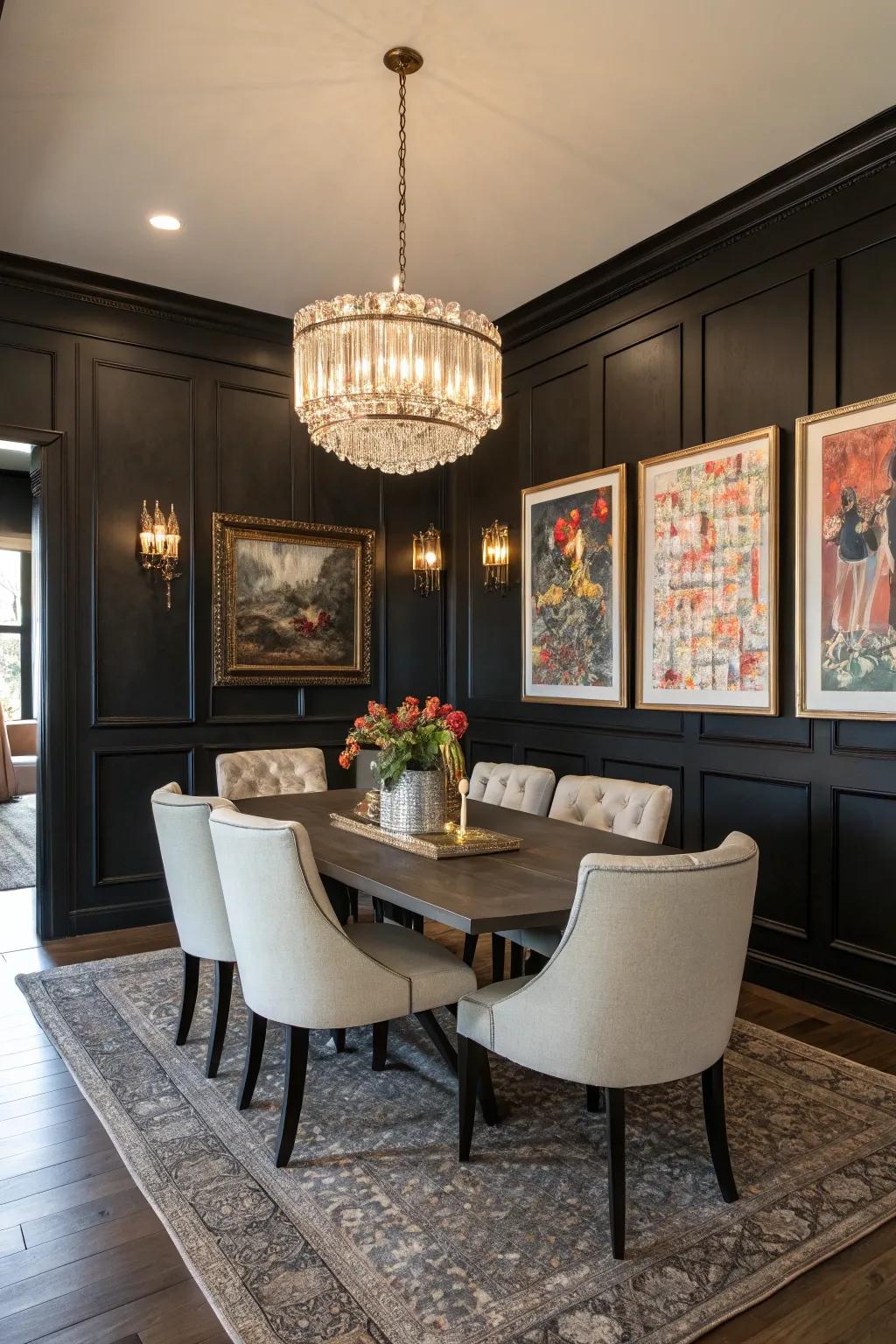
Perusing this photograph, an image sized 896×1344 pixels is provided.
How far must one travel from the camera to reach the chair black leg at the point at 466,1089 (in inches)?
94.0

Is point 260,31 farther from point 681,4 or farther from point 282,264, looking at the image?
point 282,264

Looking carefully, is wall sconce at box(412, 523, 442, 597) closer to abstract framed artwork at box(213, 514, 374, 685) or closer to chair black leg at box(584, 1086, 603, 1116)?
abstract framed artwork at box(213, 514, 374, 685)

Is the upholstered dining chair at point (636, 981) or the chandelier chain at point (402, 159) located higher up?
the chandelier chain at point (402, 159)

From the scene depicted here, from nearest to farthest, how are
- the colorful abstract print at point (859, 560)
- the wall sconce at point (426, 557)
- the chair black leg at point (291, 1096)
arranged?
the chair black leg at point (291, 1096) < the colorful abstract print at point (859, 560) < the wall sconce at point (426, 557)

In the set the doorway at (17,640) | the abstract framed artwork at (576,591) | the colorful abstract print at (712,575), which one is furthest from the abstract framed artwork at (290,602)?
the doorway at (17,640)

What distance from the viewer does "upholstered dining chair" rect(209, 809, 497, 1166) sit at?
2.28 metres

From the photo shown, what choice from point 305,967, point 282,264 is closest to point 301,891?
point 305,967

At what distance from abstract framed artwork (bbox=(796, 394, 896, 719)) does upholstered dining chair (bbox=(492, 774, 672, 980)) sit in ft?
2.61

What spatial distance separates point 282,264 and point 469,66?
5.59 ft

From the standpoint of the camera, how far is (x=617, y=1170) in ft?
6.68

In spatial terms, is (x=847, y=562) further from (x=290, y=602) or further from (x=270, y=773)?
(x=290, y=602)

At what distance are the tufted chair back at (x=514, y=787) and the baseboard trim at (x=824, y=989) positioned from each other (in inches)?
45.1

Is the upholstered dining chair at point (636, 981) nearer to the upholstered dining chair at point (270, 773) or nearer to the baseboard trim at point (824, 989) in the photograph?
the baseboard trim at point (824, 989)

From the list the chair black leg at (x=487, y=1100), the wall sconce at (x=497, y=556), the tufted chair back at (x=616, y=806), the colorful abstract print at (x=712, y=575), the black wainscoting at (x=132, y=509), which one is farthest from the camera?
the wall sconce at (x=497, y=556)
